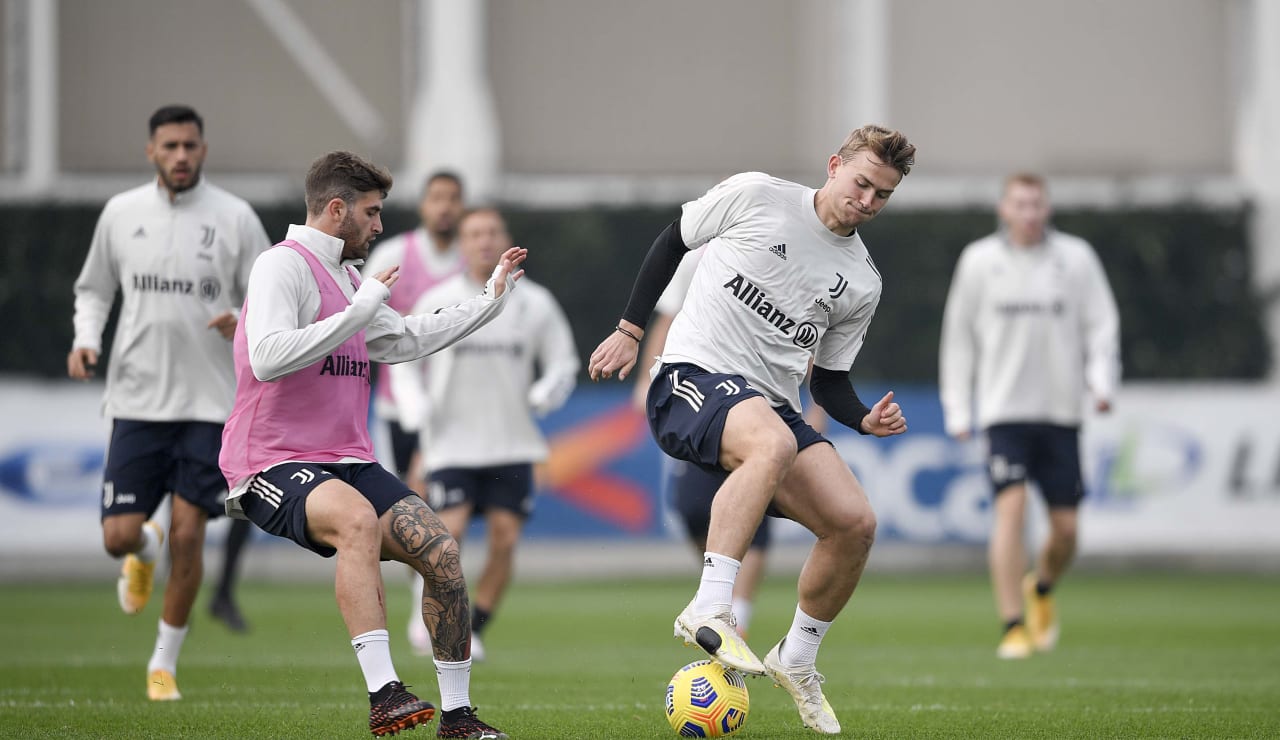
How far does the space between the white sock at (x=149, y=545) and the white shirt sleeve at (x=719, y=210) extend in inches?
126

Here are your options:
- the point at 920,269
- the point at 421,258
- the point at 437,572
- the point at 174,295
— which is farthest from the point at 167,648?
the point at 920,269

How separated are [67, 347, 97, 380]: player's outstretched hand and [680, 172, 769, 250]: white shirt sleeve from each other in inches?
122

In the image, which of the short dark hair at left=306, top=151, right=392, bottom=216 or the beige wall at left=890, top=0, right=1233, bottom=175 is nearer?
the short dark hair at left=306, top=151, right=392, bottom=216

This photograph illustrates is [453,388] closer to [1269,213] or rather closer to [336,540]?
[336,540]

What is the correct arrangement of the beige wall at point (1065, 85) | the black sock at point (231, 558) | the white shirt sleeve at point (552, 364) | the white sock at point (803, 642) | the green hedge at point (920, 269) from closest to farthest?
the white sock at point (803, 642) < the white shirt sleeve at point (552, 364) < the black sock at point (231, 558) < the green hedge at point (920, 269) < the beige wall at point (1065, 85)

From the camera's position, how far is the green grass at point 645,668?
22.5ft

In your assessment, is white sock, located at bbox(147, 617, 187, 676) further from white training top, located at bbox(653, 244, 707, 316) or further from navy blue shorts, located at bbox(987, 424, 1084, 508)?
navy blue shorts, located at bbox(987, 424, 1084, 508)

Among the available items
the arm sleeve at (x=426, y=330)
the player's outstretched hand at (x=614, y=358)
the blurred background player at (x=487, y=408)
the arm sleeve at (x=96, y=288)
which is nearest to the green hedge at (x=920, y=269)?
the blurred background player at (x=487, y=408)

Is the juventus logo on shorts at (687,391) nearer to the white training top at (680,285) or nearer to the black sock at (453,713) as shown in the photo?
the black sock at (453,713)

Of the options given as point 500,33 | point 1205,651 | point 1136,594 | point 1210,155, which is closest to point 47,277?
point 500,33

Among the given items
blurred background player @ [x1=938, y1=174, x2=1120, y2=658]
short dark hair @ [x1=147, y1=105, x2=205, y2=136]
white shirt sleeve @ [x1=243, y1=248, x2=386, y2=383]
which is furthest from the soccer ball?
blurred background player @ [x1=938, y1=174, x2=1120, y2=658]

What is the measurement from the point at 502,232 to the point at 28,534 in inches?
311

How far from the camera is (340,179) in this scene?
6.21m

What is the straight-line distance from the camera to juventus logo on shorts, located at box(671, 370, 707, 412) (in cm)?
657
